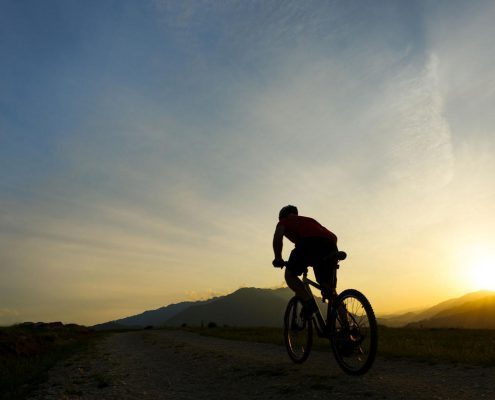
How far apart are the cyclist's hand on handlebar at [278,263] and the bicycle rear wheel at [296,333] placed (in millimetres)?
1050

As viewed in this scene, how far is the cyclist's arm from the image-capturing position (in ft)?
28.2

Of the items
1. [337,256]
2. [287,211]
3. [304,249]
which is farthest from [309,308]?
[287,211]

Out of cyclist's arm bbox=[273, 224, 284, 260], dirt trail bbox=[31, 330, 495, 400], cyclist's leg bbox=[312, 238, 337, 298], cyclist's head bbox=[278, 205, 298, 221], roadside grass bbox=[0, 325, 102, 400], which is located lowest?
dirt trail bbox=[31, 330, 495, 400]

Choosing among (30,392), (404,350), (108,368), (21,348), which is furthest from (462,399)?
(21,348)

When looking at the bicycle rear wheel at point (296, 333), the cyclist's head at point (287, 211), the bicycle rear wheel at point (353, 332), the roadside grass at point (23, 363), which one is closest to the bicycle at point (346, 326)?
the bicycle rear wheel at point (353, 332)

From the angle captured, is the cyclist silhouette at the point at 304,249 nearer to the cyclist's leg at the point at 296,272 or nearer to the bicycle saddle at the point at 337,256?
the cyclist's leg at the point at 296,272

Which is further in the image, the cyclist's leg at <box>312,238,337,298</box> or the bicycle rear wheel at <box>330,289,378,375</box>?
the cyclist's leg at <box>312,238,337,298</box>

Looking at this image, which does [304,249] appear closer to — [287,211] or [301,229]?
[301,229]

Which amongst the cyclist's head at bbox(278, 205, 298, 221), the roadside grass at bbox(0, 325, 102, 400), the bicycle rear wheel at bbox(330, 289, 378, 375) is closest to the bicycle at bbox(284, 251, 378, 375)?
the bicycle rear wheel at bbox(330, 289, 378, 375)

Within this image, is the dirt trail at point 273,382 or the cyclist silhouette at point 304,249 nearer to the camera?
the dirt trail at point 273,382

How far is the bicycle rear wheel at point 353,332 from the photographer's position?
6.92m


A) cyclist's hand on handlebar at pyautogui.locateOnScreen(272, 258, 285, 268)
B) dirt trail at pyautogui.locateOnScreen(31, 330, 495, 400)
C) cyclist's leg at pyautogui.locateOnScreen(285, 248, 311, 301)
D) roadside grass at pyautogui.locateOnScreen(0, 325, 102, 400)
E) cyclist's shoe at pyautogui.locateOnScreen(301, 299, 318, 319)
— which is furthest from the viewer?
roadside grass at pyautogui.locateOnScreen(0, 325, 102, 400)

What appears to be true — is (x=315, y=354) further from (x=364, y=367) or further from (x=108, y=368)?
(x=108, y=368)

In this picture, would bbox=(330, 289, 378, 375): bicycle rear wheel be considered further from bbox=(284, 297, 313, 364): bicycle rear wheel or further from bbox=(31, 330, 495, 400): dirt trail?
bbox=(284, 297, 313, 364): bicycle rear wheel
